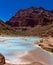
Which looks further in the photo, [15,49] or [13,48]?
[13,48]

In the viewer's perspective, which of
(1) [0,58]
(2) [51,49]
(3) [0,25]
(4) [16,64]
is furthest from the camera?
(3) [0,25]

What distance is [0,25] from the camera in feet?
630

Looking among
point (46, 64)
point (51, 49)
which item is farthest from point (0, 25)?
point (46, 64)

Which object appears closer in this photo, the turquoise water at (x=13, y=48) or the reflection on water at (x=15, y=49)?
the reflection on water at (x=15, y=49)

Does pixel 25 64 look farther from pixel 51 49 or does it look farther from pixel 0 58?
pixel 51 49

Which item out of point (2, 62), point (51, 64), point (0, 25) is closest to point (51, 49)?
point (51, 64)

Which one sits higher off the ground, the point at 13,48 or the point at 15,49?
the point at 13,48

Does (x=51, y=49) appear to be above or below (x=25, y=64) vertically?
above

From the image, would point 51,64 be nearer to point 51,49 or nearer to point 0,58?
point 0,58

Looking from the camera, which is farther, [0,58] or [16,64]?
[16,64]

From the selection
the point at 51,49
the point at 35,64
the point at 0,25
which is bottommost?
the point at 35,64

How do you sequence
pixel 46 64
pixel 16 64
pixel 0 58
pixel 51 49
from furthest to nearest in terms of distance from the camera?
pixel 51 49 → pixel 46 64 → pixel 16 64 → pixel 0 58

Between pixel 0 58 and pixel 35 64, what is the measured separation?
9.68 feet

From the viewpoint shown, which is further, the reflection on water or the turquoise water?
the turquoise water
